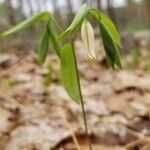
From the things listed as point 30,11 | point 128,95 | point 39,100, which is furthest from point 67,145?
point 30,11

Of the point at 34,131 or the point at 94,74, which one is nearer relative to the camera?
the point at 34,131

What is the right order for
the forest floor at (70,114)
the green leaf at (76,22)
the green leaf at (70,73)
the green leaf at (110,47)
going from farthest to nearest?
the forest floor at (70,114), the green leaf at (70,73), the green leaf at (110,47), the green leaf at (76,22)

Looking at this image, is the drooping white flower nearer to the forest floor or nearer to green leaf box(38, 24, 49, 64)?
green leaf box(38, 24, 49, 64)

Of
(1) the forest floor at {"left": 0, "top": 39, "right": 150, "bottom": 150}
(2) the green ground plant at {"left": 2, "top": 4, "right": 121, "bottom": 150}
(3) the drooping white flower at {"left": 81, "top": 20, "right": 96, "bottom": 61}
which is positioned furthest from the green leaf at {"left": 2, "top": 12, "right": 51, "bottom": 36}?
(1) the forest floor at {"left": 0, "top": 39, "right": 150, "bottom": 150}

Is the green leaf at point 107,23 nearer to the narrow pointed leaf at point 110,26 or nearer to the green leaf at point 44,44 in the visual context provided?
the narrow pointed leaf at point 110,26

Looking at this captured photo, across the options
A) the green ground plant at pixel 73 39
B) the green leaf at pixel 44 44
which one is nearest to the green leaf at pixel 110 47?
the green ground plant at pixel 73 39

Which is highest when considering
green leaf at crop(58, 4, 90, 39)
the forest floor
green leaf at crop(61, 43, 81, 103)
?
green leaf at crop(58, 4, 90, 39)

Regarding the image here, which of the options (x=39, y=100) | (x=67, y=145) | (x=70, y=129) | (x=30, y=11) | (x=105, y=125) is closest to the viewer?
(x=67, y=145)

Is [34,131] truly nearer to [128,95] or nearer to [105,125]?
[105,125]
